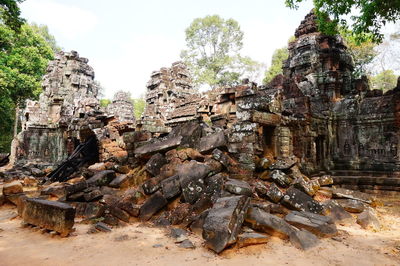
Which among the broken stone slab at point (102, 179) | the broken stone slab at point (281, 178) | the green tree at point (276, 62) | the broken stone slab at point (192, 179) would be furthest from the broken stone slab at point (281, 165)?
the green tree at point (276, 62)

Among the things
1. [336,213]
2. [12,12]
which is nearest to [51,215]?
[336,213]

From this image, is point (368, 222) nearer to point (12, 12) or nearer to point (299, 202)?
point (299, 202)

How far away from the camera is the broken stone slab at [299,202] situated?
497 centimetres

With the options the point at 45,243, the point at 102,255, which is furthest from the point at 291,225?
the point at 45,243

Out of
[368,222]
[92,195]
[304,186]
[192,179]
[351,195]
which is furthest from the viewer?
[351,195]

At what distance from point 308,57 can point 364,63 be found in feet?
57.9

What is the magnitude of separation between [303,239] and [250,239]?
2.82 ft

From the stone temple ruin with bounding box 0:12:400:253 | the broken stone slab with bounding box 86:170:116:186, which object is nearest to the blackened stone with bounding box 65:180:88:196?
the stone temple ruin with bounding box 0:12:400:253

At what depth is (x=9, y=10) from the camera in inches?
335

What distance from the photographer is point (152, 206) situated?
525 centimetres

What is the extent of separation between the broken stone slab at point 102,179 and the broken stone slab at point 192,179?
2.38m

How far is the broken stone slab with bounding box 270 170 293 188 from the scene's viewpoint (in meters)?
5.64

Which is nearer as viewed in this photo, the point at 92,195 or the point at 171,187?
the point at 171,187

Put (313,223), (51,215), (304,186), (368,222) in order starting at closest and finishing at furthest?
(313,223)
(51,215)
(368,222)
(304,186)
